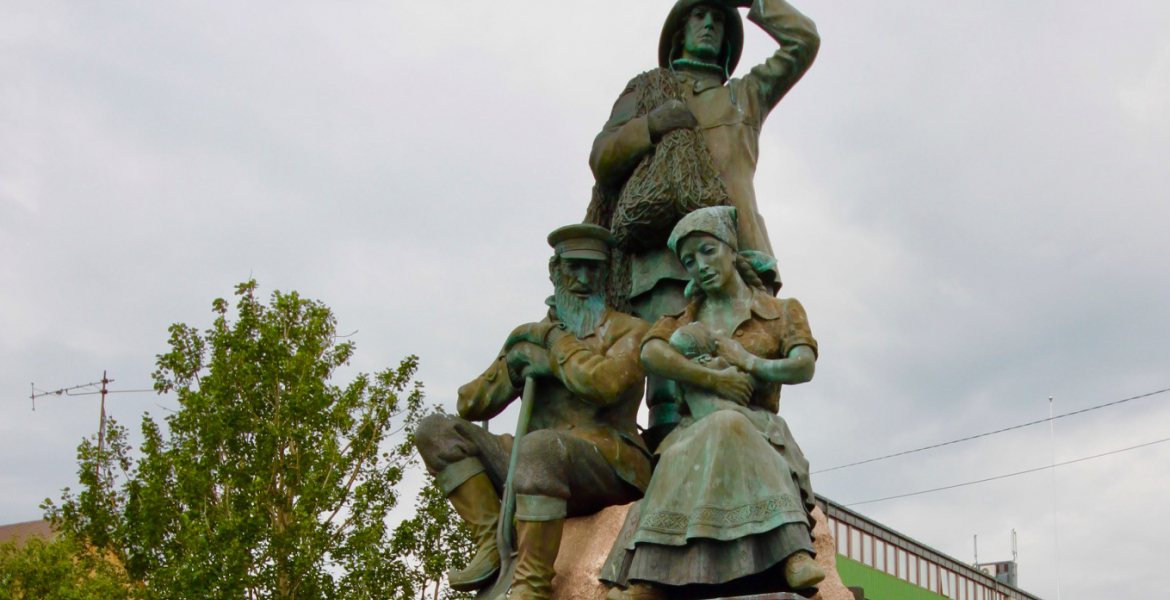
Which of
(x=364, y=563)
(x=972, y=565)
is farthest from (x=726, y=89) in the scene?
(x=972, y=565)

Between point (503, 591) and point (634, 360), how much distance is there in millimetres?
1097

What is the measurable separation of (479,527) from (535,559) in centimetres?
55

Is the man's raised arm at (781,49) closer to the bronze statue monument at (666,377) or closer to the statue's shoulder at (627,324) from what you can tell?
Result: the bronze statue monument at (666,377)

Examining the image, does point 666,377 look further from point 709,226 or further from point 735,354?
point 709,226

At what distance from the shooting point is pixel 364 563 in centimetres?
1512

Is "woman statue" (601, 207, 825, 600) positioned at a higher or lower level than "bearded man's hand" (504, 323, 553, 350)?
lower

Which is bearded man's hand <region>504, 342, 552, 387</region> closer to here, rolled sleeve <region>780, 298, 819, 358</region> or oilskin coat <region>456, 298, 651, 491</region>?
oilskin coat <region>456, 298, 651, 491</region>

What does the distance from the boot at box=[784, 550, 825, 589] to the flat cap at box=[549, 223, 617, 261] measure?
1783 millimetres

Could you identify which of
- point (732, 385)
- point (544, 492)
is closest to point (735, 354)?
point (732, 385)

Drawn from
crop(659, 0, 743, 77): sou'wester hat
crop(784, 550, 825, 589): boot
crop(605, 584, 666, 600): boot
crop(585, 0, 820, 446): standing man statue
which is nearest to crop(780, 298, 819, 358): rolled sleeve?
crop(585, 0, 820, 446): standing man statue

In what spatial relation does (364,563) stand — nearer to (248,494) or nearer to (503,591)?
(248,494)

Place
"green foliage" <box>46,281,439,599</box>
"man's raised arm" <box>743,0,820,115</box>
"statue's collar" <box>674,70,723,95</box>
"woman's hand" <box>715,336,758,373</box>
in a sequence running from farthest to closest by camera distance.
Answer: "green foliage" <box>46,281,439,599</box> < "statue's collar" <box>674,70,723,95</box> < "man's raised arm" <box>743,0,820,115</box> < "woman's hand" <box>715,336,758,373</box>

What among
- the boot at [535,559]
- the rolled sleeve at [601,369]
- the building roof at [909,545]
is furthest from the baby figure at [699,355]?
the building roof at [909,545]

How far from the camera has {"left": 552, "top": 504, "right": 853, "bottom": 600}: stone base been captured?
225 inches
